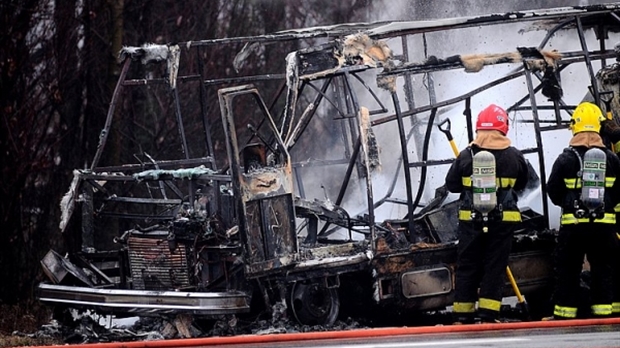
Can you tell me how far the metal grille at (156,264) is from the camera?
37.1 feet

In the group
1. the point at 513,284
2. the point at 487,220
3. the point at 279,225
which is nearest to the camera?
Answer: the point at 279,225

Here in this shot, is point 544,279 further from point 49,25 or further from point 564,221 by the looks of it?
point 49,25

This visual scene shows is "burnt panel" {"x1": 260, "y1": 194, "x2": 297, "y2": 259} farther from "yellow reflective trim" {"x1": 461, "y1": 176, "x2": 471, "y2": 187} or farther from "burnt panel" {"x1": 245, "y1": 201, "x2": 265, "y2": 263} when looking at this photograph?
"yellow reflective trim" {"x1": 461, "y1": 176, "x2": 471, "y2": 187}

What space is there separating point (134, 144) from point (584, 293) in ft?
36.8

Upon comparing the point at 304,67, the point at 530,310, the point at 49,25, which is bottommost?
the point at 530,310

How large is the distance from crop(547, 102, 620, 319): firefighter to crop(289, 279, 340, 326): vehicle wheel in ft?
6.16

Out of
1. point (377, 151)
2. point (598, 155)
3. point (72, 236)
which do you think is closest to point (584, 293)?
point (598, 155)

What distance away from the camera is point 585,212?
A: 1120 centimetres

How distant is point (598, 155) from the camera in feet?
36.7

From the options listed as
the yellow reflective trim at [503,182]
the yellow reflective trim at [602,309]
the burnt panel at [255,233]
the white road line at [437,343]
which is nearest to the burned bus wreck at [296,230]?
the burnt panel at [255,233]

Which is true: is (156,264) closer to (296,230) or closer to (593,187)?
(296,230)

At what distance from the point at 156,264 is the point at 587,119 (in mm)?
3801

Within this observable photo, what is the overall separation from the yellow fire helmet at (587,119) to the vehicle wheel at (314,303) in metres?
2.49

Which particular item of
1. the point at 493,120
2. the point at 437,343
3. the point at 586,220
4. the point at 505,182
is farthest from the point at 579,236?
the point at 437,343
